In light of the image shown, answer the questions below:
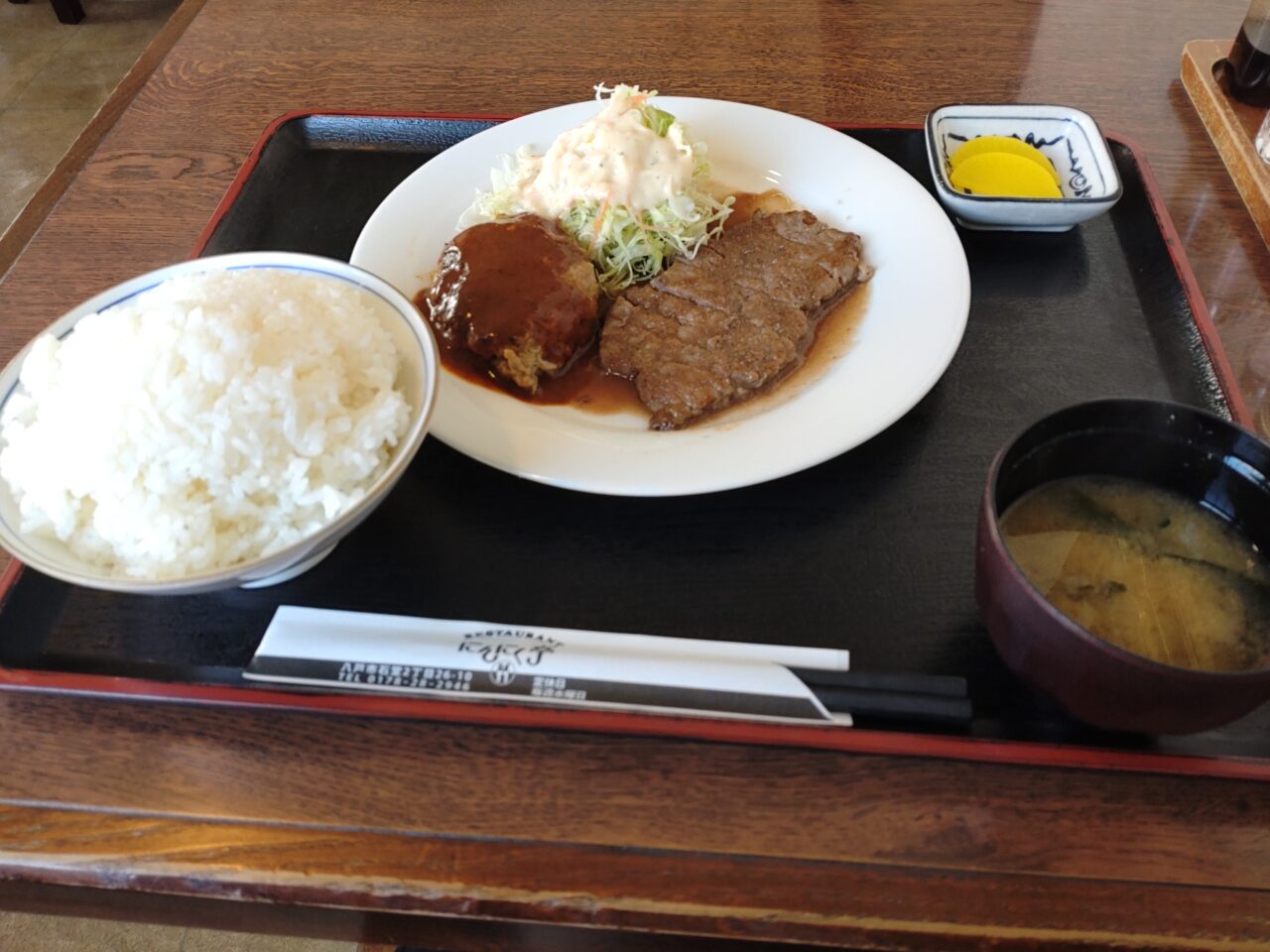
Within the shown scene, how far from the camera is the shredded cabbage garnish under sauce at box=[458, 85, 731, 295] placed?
2.08 metres

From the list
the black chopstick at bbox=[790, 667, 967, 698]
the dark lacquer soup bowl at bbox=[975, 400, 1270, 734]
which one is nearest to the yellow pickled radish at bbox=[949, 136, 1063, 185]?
the dark lacquer soup bowl at bbox=[975, 400, 1270, 734]

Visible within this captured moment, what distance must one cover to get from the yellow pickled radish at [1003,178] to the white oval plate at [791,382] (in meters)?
0.18

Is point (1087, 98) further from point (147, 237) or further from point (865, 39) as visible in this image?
point (147, 237)

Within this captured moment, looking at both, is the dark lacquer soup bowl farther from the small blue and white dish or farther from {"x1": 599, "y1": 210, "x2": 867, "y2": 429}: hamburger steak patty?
the small blue and white dish

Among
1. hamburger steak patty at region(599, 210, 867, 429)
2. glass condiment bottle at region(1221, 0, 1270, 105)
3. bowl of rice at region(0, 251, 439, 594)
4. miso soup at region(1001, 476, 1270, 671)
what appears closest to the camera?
miso soup at region(1001, 476, 1270, 671)

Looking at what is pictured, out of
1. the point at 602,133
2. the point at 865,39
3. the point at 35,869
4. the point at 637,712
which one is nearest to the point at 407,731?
the point at 637,712

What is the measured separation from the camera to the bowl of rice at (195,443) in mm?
1294

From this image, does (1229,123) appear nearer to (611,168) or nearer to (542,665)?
(611,168)

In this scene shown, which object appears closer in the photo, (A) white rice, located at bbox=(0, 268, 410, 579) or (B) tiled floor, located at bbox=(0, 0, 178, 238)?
(A) white rice, located at bbox=(0, 268, 410, 579)

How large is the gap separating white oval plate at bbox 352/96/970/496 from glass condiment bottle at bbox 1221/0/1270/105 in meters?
1.07

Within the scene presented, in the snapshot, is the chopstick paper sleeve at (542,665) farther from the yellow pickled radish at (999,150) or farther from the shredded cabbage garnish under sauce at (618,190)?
the yellow pickled radish at (999,150)

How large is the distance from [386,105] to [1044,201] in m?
1.79

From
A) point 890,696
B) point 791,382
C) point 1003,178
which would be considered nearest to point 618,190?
point 791,382

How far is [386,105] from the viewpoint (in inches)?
98.7
